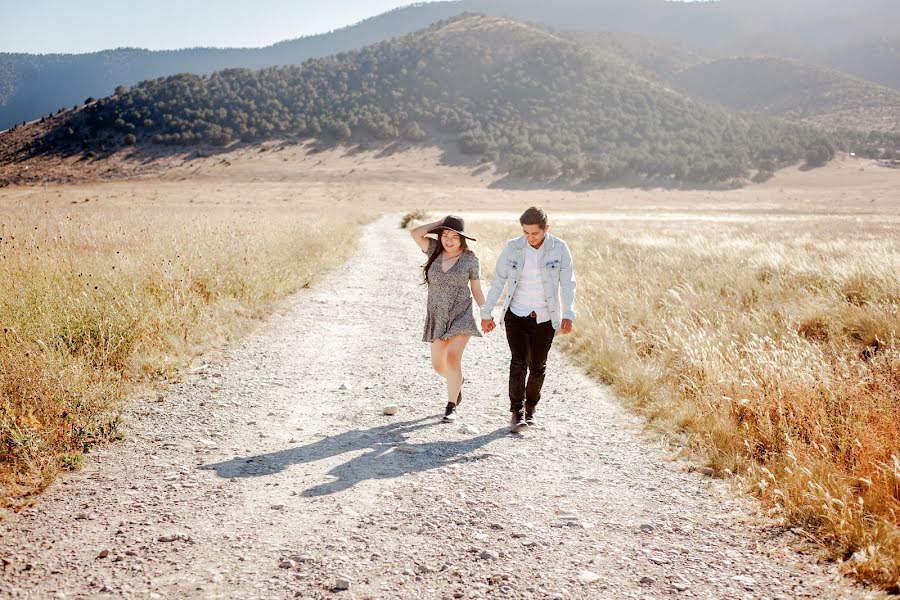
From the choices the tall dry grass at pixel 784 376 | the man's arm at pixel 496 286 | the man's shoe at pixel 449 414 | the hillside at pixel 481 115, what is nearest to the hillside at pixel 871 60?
the hillside at pixel 481 115

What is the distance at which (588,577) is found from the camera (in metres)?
2.92

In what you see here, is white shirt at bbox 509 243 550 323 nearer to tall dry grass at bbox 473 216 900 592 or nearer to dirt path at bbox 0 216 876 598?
dirt path at bbox 0 216 876 598

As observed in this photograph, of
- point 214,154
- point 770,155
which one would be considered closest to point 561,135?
point 770,155

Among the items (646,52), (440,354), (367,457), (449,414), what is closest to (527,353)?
(440,354)

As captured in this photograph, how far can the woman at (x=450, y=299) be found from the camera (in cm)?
540

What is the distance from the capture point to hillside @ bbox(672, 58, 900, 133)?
3740 inches

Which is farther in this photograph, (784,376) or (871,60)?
(871,60)

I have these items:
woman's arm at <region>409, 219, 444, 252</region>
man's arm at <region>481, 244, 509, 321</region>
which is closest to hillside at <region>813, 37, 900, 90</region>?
man's arm at <region>481, 244, 509, 321</region>

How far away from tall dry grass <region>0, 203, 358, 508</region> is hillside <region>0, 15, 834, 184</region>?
71755mm

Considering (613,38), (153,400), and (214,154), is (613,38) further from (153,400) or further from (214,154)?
(153,400)

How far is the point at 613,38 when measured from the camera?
151 metres

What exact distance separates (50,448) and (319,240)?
15.3 m

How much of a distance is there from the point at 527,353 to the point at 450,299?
3.15 ft

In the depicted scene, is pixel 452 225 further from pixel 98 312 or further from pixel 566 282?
pixel 98 312
